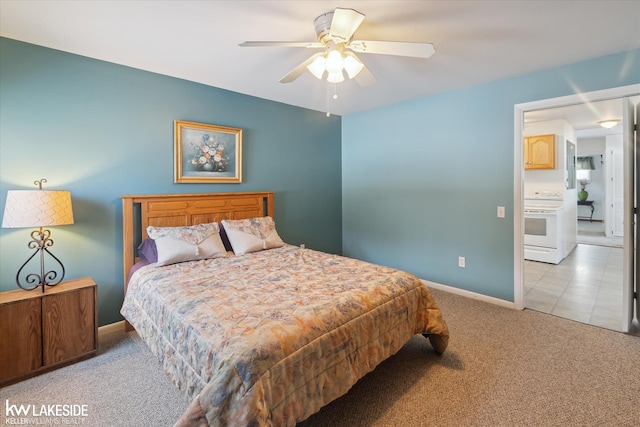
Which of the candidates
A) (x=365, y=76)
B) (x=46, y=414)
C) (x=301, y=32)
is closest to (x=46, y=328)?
(x=46, y=414)

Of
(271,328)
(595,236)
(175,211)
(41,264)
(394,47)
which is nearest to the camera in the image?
(271,328)

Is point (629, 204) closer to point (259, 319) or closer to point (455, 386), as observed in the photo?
point (455, 386)

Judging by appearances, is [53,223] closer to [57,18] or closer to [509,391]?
[57,18]

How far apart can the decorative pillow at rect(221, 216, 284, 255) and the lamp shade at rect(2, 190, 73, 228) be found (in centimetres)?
138

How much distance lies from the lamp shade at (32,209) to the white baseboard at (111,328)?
3.65ft

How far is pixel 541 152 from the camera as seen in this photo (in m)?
5.27

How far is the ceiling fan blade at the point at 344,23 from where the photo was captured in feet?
5.56

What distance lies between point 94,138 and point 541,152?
6487 mm

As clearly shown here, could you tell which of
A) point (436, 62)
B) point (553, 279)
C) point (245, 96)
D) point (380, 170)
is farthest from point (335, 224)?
point (553, 279)

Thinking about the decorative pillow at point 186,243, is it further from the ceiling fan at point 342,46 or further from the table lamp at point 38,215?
the ceiling fan at point 342,46

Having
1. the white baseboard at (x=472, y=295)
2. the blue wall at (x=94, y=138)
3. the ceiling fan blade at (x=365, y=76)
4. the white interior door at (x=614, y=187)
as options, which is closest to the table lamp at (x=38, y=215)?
the blue wall at (x=94, y=138)

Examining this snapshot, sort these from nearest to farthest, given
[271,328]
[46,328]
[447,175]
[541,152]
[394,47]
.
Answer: [271,328], [394,47], [46,328], [447,175], [541,152]

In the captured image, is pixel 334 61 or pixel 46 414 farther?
pixel 334 61

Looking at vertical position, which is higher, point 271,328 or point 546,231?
point 546,231
